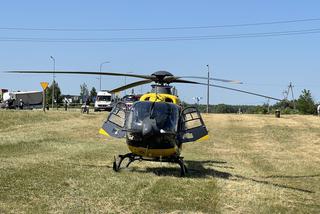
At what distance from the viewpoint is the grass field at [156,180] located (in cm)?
986

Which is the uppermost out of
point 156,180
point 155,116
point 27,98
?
point 27,98

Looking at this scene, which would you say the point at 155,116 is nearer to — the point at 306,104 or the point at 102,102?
the point at 102,102

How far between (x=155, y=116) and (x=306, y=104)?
8450 cm

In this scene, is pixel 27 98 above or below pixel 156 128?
above

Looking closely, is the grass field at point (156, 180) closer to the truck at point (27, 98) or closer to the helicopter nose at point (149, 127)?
the helicopter nose at point (149, 127)

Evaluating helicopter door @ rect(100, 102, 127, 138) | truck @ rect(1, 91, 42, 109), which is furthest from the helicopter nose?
truck @ rect(1, 91, 42, 109)

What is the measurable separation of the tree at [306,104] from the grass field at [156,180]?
65.1 metres

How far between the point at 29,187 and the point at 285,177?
→ 8807 mm

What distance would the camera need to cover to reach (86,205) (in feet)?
31.0

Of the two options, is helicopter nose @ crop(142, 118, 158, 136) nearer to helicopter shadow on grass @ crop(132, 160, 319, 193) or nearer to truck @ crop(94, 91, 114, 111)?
helicopter shadow on grass @ crop(132, 160, 319, 193)

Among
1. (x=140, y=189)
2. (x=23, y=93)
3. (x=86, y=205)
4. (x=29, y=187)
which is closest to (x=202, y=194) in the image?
(x=140, y=189)

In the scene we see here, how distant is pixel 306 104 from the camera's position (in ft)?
308

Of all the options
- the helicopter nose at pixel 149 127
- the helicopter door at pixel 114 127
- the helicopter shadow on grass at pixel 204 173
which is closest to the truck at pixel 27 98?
the helicopter door at pixel 114 127

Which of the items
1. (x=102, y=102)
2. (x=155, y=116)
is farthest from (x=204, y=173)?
(x=102, y=102)
